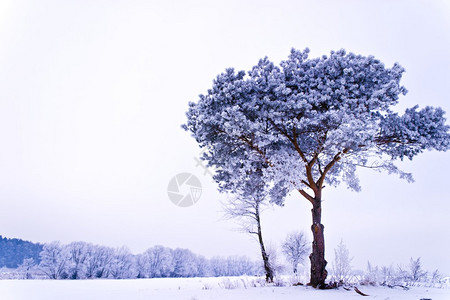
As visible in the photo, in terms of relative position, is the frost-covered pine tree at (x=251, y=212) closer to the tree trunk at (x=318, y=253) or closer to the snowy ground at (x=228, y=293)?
the tree trunk at (x=318, y=253)

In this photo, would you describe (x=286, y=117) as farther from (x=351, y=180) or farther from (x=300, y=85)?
(x=351, y=180)

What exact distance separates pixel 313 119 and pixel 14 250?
83.6 metres

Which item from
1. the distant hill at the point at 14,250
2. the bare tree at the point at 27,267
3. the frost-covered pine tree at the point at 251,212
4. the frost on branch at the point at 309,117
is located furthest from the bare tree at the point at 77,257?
the frost on branch at the point at 309,117

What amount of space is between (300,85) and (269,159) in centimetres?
358

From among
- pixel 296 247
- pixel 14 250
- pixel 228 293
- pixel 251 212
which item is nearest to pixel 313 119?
pixel 228 293

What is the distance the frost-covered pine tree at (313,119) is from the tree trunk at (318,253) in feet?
0.13

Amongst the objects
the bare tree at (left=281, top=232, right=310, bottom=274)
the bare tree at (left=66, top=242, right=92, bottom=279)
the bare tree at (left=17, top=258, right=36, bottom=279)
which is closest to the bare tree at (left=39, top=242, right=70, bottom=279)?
the bare tree at (left=66, top=242, right=92, bottom=279)

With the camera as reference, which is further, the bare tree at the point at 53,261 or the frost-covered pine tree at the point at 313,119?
the bare tree at the point at 53,261

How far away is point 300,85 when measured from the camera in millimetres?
11695

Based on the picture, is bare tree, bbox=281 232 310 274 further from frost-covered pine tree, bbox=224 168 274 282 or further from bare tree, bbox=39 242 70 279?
bare tree, bbox=39 242 70 279

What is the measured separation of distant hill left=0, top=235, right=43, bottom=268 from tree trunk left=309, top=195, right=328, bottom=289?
63.4 meters

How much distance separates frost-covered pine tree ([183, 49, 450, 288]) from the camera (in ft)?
36.0

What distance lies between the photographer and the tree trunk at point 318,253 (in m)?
11.3

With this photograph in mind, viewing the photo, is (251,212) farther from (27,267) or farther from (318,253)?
(27,267)
